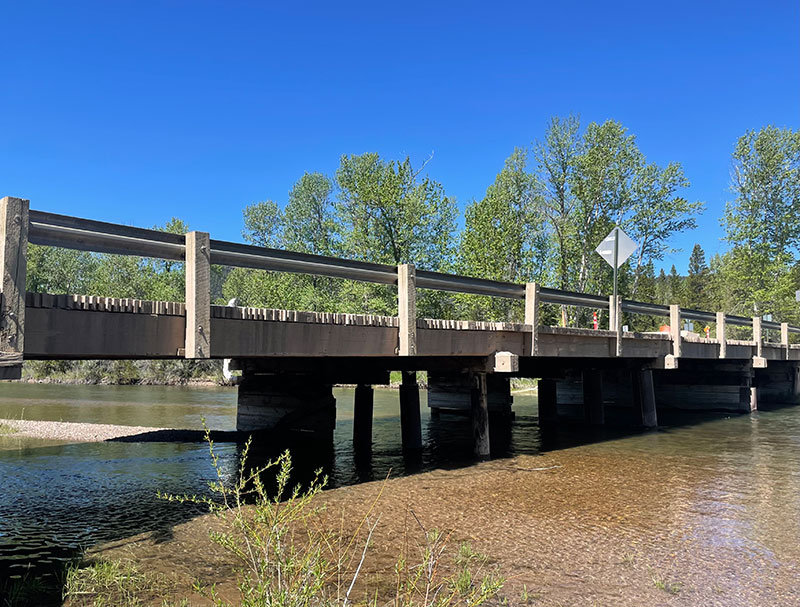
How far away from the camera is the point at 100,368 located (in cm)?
4081

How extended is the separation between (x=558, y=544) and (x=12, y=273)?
6.43m

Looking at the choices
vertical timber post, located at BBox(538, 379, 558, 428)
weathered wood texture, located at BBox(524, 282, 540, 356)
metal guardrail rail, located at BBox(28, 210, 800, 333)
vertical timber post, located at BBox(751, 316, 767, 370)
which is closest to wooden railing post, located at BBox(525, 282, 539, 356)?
weathered wood texture, located at BBox(524, 282, 540, 356)

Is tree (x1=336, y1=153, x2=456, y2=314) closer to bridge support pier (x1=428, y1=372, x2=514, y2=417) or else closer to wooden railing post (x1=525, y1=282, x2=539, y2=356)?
bridge support pier (x1=428, y1=372, x2=514, y2=417)

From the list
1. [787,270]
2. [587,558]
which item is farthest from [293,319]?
[787,270]

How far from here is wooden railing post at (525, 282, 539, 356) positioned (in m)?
12.2

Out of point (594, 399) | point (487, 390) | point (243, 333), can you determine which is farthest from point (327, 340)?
point (594, 399)

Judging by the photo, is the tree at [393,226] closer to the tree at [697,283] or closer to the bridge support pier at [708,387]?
the bridge support pier at [708,387]

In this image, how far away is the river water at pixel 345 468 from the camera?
7.43 meters

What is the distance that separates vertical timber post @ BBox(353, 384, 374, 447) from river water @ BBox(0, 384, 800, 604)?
0.32 meters

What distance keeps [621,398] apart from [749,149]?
82.4 feet

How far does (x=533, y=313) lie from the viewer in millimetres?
12188

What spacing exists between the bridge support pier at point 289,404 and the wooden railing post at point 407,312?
6.00 m

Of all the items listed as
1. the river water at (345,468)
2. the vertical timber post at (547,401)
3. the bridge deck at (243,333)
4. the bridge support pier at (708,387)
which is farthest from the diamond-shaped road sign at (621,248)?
the bridge support pier at (708,387)

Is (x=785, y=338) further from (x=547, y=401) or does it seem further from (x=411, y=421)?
(x=411, y=421)
